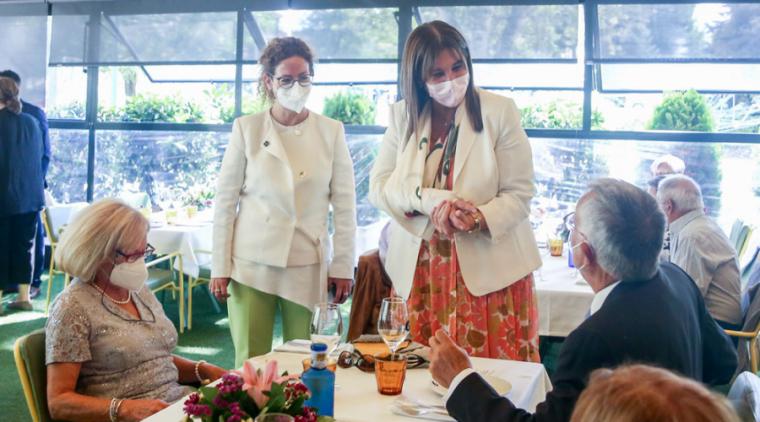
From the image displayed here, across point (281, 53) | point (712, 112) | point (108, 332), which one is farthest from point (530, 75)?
point (108, 332)

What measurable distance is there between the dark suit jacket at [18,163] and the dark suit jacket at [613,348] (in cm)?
481

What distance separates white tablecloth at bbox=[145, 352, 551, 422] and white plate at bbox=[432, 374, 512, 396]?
0.05 ft

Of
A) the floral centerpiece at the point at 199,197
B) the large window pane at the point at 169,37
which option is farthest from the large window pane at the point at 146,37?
A: the floral centerpiece at the point at 199,197

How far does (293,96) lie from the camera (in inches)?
Result: 106

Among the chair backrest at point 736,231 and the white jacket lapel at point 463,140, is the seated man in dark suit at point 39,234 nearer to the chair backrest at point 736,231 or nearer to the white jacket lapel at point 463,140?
the white jacket lapel at point 463,140

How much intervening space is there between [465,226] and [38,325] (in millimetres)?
4026

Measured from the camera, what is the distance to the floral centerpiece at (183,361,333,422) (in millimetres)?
1171

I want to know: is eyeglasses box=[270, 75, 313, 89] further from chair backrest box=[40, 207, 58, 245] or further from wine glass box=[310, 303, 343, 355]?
chair backrest box=[40, 207, 58, 245]

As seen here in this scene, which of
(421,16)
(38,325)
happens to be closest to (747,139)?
(421,16)

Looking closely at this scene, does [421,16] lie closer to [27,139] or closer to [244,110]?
[244,110]

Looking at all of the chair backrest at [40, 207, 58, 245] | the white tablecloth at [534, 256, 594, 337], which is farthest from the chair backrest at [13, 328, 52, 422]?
the chair backrest at [40, 207, 58, 245]

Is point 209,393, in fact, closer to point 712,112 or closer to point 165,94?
point 712,112

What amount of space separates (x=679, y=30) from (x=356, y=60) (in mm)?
2733

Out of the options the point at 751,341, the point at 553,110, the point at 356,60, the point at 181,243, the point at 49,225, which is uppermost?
the point at 356,60
